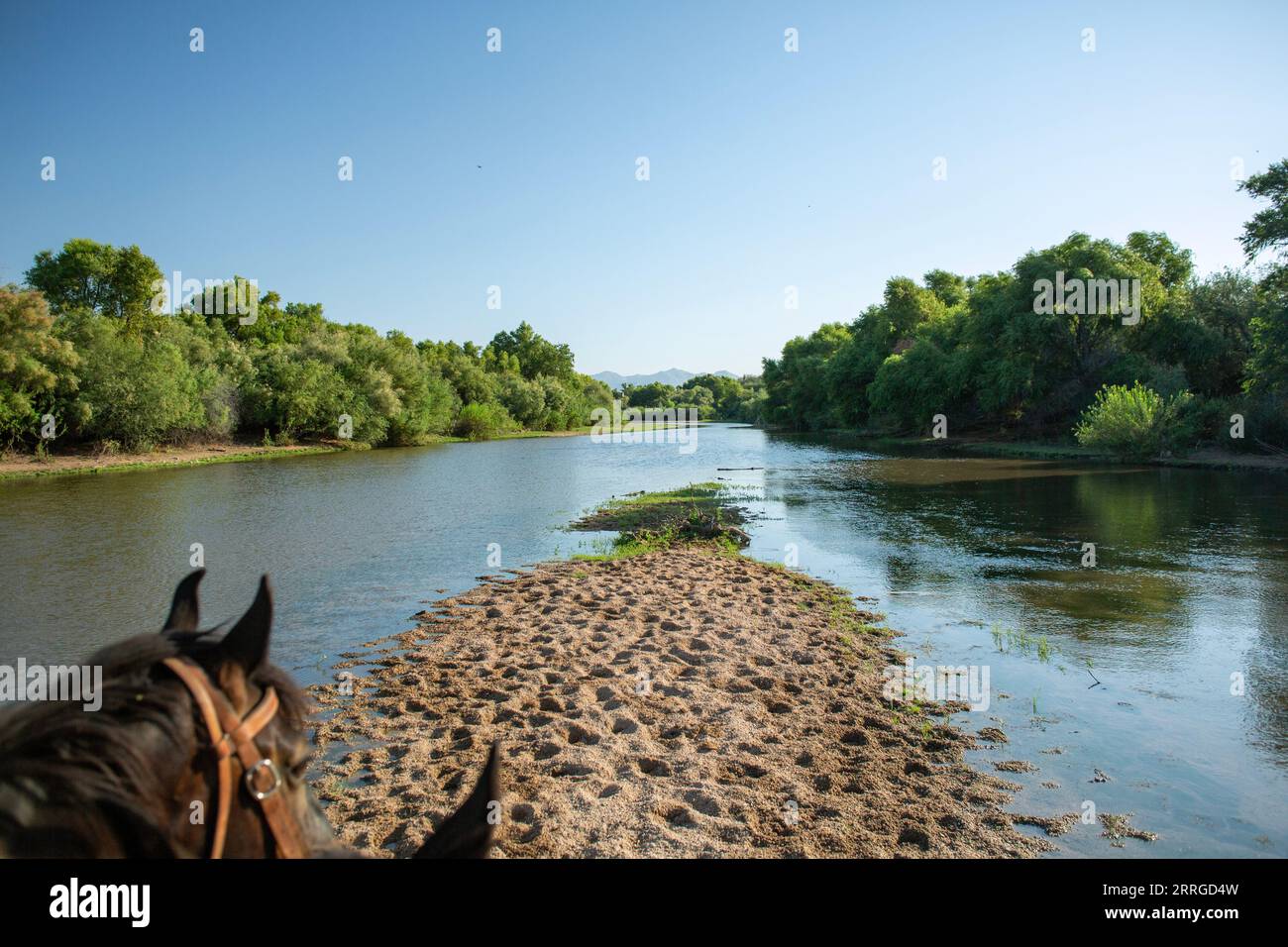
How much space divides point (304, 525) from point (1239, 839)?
19.4m

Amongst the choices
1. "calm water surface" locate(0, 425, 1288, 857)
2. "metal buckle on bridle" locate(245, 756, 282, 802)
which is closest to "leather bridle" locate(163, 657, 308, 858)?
"metal buckle on bridle" locate(245, 756, 282, 802)

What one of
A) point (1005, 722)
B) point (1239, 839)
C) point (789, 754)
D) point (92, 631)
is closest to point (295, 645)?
point (92, 631)

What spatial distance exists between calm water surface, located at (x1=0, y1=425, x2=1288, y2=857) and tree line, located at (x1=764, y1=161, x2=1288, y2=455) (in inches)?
200

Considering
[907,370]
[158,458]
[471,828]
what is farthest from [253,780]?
[907,370]

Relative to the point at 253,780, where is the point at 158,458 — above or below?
above

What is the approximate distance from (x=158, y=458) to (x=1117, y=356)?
55185mm

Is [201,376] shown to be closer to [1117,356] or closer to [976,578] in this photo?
[976,578]

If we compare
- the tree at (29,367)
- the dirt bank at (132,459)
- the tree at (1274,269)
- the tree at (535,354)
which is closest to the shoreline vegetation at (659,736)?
the tree at (1274,269)

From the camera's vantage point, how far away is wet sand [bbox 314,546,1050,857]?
14.5 feet

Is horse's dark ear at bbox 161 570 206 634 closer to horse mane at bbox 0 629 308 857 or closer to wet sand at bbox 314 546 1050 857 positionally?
horse mane at bbox 0 629 308 857

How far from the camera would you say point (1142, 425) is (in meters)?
30.9

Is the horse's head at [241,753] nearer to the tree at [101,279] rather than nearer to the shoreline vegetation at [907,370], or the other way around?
the shoreline vegetation at [907,370]

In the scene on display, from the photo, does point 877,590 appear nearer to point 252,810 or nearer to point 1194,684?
point 1194,684

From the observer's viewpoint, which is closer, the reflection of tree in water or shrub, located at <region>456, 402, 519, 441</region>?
the reflection of tree in water
